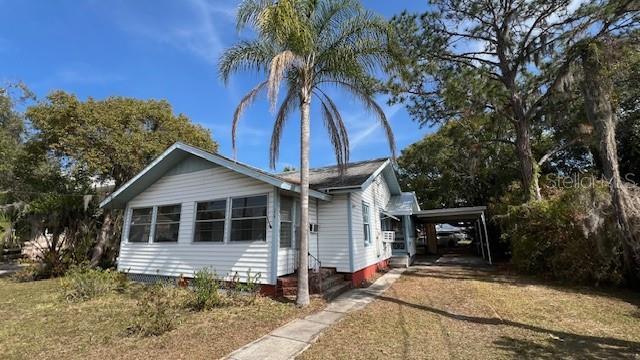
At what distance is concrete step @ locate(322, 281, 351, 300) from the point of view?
345 inches

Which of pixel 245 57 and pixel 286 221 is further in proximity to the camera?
pixel 286 221

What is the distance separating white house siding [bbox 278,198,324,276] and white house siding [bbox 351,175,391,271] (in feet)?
4.41

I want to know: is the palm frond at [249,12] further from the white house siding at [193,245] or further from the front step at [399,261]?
the front step at [399,261]

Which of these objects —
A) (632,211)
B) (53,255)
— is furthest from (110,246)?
(632,211)

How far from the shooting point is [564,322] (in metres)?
6.37

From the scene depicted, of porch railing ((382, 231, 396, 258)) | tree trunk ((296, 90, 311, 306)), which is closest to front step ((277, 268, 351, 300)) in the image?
tree trunk ((296, 90, 311, 306))

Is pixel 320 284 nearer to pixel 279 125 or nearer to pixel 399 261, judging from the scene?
pixel 279 125

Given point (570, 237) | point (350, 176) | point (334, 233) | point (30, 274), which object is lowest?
point (30, 274)

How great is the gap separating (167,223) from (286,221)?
4.75 metres

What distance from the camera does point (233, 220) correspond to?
967cm

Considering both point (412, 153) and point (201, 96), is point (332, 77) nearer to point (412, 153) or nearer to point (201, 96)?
point (201, 96)

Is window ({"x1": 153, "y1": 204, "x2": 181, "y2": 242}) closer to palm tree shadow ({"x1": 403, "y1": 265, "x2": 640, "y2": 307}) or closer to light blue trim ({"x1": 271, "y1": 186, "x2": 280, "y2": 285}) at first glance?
light blue trim ({"x1": 271, "y1": 186, "x2": 280, "y2": 285})

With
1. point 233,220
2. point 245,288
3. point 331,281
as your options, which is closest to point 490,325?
point 331,281

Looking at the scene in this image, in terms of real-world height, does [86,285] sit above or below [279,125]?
below
